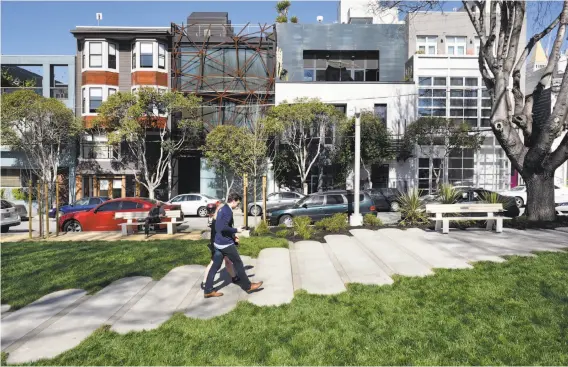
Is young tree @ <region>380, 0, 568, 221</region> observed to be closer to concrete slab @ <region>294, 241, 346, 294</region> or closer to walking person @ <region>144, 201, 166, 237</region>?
concrete slab @ <region>294, 241, 346, 294</region>

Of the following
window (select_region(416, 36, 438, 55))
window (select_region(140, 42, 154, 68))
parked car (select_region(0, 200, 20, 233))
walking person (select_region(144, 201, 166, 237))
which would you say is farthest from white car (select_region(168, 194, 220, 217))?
window (select_region(416, 36, 438, 55))

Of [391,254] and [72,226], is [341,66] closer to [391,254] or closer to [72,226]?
[72,226]

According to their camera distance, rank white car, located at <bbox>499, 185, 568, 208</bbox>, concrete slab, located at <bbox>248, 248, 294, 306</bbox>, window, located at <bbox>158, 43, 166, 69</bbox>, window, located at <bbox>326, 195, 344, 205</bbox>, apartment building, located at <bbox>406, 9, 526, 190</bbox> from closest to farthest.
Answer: concrete slab, located at <bbox>248, 248, 294, 306</bbox>
window, located at <bbox>326, 195, 344, 205</bbox>
white car, located at <bbox>499, 185, 568, 208</bbox>
apartment building, located at <bbox>406, 9, 526, 190</bbox>
window, located at <bbox>158, 43, 166, 69</bbox>

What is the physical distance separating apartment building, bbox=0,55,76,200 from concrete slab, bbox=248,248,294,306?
24223mm

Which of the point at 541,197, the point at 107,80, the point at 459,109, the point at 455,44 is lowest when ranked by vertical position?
the point at 541,197

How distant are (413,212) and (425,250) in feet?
13.2

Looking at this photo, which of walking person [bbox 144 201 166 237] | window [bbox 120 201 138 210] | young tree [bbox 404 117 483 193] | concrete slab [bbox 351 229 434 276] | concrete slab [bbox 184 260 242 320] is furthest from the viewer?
young tree [bbox 404 117 483 193]

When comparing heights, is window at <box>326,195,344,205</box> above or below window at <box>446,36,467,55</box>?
below

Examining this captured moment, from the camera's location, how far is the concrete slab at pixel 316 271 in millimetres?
6758

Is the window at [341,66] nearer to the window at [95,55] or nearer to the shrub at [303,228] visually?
the window at [95,55]

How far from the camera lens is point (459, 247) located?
9.46 m

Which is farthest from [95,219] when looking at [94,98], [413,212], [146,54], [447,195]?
[146,54]

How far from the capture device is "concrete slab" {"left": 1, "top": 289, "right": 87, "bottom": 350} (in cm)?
507

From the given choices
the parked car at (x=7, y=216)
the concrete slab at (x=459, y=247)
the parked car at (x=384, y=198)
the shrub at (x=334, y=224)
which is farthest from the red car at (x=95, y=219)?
the parked car at (x=384, y=198)
